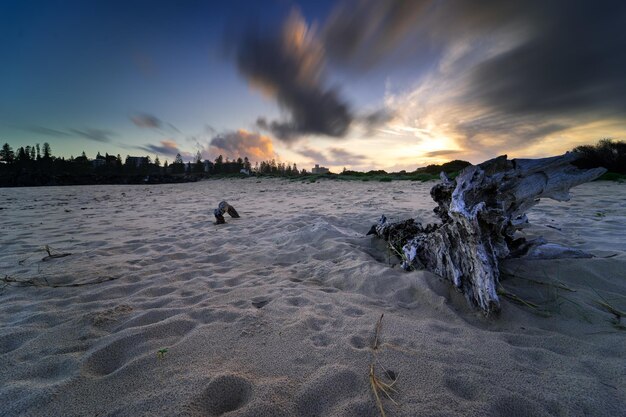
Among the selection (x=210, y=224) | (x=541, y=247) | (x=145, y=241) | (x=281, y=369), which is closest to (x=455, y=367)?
(x=281, y=369)

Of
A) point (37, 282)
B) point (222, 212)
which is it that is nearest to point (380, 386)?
point (37, 282)

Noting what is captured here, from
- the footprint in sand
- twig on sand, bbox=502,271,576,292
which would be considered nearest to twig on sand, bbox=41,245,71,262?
the footprint in sand

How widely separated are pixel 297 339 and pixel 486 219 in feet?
6.52

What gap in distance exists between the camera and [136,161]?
43.5 meters

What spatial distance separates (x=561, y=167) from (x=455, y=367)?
2.81m

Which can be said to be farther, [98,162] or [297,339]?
[98,162]

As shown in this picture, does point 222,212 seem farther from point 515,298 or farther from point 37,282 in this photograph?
point 515,298

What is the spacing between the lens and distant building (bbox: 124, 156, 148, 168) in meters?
Result: 43.1

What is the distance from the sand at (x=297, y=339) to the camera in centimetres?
140


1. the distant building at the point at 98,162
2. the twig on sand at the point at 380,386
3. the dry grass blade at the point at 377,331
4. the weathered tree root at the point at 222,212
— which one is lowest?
the twig on sand at the point at 380,386

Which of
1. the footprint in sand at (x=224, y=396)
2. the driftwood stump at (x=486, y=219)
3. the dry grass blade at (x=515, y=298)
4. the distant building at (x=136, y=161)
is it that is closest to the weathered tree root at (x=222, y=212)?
the driftwood stump at (x=486, y=219)

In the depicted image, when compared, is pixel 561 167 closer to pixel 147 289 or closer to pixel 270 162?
pixel 147 289

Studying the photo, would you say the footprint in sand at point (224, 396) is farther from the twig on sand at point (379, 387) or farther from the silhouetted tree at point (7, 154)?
the silhouetted tree at point (7, 154)

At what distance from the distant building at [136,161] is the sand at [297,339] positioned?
153ft
